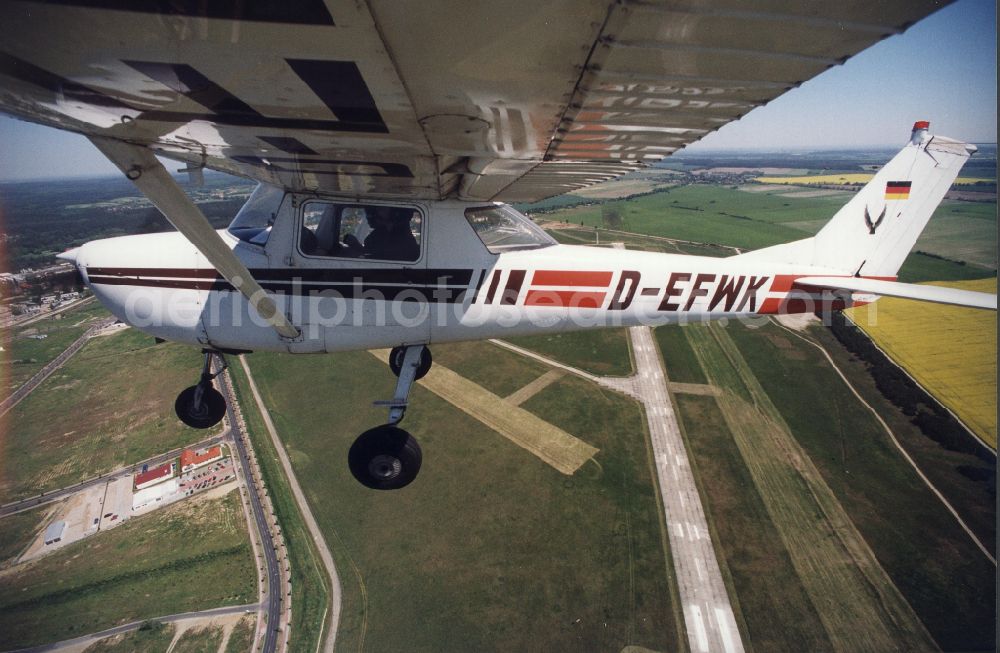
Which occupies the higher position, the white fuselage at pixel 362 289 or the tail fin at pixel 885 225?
the tail fin at pixel 885 225

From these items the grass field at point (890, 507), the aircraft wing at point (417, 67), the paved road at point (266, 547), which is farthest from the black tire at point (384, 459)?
the grass field at point (890, 507)

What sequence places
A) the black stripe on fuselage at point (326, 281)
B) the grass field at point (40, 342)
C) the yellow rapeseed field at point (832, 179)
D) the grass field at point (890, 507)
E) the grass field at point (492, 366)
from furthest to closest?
the yellow rapeseed field at point (832, 179) → the grass field at point (40, 342) → the grass field at point (492, 366) → the grass field at point (890, 507) → the black stripe on fuselage at point (326, 281)

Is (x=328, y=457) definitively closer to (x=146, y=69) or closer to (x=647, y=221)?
(x=146, y=69)

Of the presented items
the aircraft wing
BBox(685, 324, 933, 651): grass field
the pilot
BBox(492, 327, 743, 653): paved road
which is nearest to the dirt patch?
BBox(492, 327, 743, 653): paved road

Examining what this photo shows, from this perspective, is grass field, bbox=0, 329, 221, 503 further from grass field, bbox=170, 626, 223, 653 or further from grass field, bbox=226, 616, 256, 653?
grass field, bbox=226, 616, 256, 653

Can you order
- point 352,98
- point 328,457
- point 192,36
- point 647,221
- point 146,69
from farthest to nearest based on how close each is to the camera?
point 647,221 < point 328,457 < point 352,98 < point 146,69 < point 192,36

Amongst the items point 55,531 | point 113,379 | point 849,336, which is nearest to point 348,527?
point 55,531

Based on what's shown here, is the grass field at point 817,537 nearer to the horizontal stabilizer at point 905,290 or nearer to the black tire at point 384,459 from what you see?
the horizontal stabilizer at point 905,290

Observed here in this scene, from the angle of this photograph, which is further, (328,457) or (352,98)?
(328,457)
